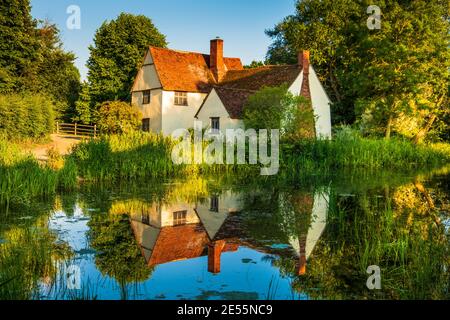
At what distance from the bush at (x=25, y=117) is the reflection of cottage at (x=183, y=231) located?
16.1 m

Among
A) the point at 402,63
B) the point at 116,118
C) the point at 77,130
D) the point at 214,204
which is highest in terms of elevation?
the point at 402,63

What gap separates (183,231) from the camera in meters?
9.00

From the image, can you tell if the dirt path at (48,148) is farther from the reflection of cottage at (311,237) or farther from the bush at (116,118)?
the reflection of cottage at (311,237)

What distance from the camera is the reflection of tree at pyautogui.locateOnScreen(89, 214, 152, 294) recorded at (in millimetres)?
6340

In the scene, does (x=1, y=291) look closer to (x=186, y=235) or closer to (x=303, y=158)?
(x=186, y=235)

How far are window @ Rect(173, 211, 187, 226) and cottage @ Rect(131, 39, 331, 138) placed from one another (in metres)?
19.8

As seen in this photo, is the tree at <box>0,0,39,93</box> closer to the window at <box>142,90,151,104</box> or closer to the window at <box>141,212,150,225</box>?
the window at <box>142,90,151,104</box>

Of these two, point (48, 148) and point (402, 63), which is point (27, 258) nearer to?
point (48, 148)

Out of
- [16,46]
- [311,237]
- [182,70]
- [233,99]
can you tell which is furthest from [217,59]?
[311,237]

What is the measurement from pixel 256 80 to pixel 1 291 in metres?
32.1

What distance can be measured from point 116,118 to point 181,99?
24.0ft

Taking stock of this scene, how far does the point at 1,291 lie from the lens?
5.03 meters

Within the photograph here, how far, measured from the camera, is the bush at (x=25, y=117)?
2436cm
